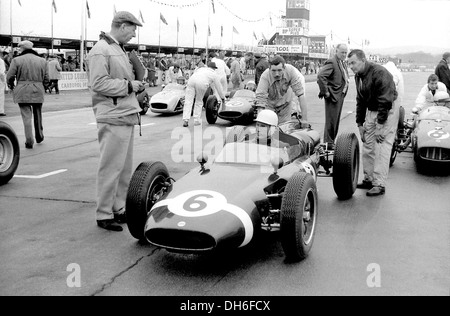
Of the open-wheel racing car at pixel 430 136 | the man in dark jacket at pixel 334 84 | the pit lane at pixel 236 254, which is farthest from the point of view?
the man in dark jacket at pixel 334 84

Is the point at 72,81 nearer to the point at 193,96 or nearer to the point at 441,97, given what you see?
the point at 193,96

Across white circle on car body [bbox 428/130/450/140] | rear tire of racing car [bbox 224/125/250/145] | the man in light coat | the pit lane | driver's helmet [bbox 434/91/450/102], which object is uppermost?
the man in light coat

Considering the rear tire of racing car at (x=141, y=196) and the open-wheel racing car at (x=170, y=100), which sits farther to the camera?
the open-wheel racing car at (x=170, y=100)

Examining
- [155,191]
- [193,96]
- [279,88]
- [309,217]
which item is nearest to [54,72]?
[193,96]

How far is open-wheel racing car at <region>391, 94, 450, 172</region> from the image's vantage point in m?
7.94

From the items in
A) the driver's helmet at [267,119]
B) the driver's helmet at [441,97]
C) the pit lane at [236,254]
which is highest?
the driver's helmet at [441,97]

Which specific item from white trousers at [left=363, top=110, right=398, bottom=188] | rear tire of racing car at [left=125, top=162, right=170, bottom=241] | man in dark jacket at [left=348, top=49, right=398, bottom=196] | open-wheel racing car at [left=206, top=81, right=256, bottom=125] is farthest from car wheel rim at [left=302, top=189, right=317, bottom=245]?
open-wheel racing car at [left=206, top=81, right=256, bottom=125]

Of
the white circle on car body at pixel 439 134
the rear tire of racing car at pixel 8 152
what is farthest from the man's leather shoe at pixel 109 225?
the white circle on car body at pixel 439 134

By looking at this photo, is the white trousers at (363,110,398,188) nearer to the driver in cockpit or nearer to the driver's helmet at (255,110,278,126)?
the driver's helmet at (255,110,278,126)

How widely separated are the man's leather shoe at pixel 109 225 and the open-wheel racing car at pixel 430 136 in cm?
518

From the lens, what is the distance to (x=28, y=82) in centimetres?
964

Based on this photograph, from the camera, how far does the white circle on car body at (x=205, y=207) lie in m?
4.04

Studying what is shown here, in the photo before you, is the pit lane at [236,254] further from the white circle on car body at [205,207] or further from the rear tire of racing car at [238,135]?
the rear tire of racing car at [238,135]
